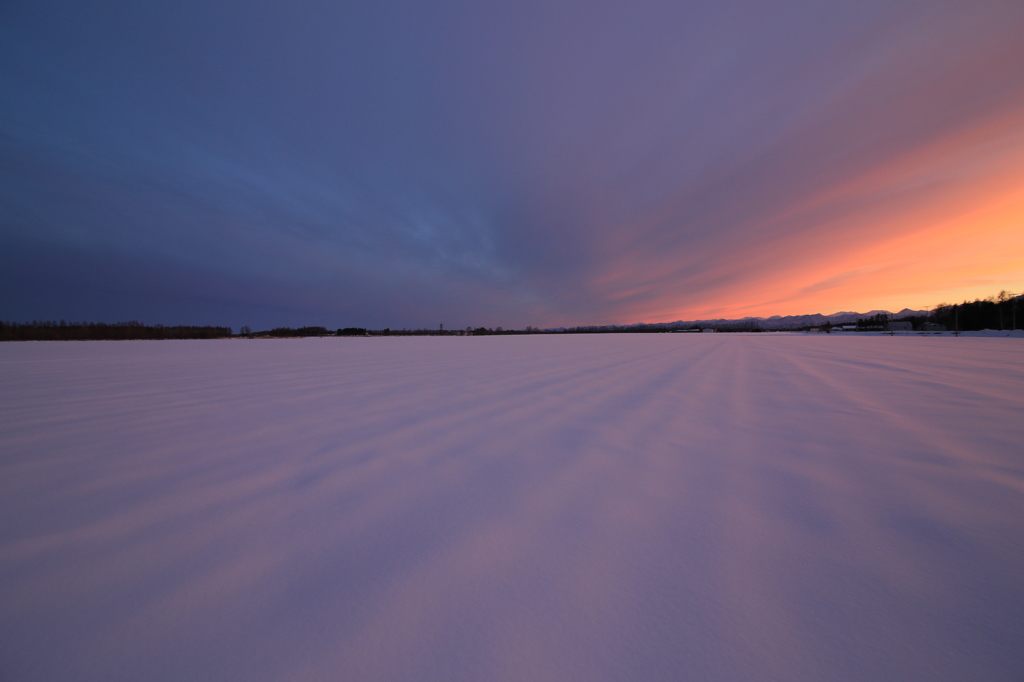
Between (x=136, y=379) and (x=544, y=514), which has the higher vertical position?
(x=136, y=379)

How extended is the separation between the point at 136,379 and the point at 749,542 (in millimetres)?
7735

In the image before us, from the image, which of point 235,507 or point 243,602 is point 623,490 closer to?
point 243,602

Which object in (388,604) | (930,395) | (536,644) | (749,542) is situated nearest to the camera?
(536,644)

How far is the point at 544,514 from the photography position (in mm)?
1466

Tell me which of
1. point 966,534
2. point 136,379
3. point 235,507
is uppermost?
point 136,379

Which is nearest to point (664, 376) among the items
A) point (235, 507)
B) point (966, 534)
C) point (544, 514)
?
point (966, 534)

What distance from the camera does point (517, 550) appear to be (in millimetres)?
1237

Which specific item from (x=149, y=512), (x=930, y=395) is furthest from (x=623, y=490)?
(x=930, y=395)

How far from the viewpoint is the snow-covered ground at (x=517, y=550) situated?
86cm

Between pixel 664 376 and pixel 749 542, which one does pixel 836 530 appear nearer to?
pixel 749 542

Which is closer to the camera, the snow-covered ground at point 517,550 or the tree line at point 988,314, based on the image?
the snow-covered ground at point 517,550

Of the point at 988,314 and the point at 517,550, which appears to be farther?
the point at 988,314

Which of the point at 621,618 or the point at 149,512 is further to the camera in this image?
the point at 149,512

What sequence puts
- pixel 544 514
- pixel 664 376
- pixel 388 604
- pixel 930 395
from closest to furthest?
pixel 388 604, pixel 544 514, pixel 930 395, pixel 664 376
